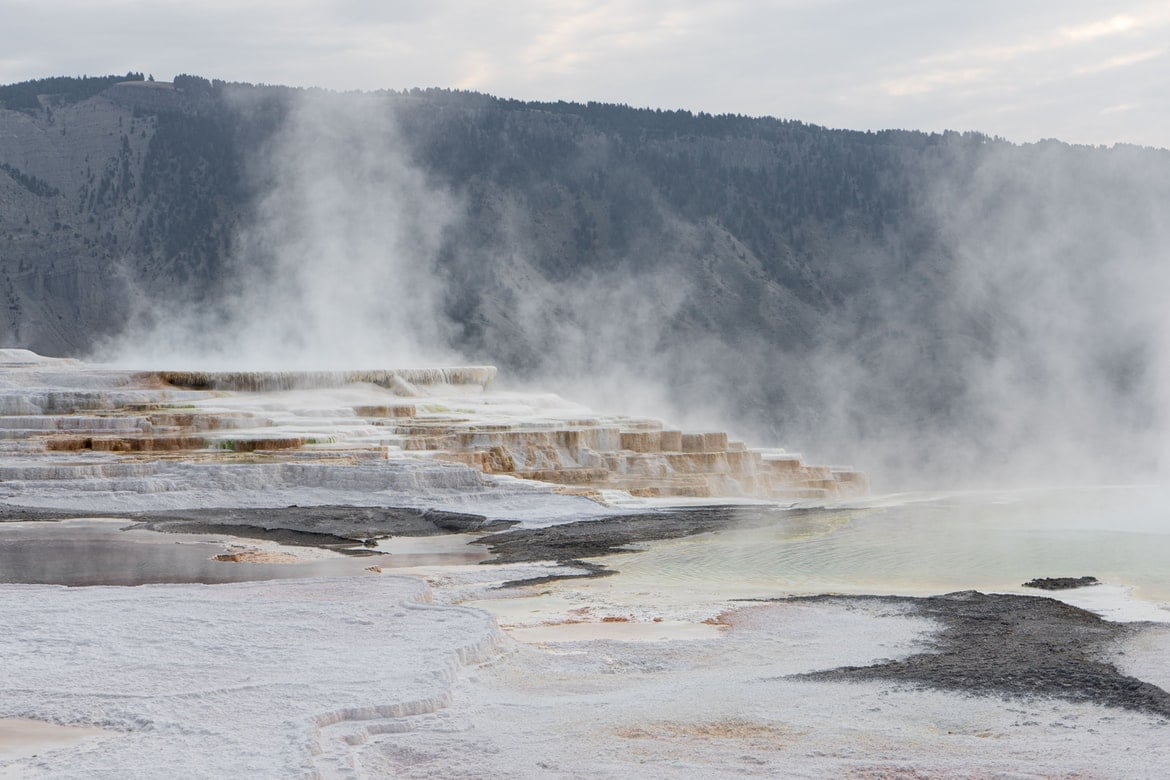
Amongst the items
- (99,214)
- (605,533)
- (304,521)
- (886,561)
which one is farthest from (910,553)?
(99,214)

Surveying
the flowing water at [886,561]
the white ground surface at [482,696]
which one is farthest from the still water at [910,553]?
the white ground surface at [482,696]

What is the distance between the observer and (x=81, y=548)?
11.3 metres

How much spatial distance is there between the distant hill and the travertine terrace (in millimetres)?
27713

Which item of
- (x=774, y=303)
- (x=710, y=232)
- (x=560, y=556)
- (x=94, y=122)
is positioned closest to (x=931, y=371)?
(x=774, y=303)

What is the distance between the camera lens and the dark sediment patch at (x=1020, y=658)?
5.88 meters

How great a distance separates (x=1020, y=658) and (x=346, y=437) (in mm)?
12443

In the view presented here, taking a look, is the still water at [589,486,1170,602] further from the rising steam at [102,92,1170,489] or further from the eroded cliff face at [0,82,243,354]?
the eroded cliff face at [0,82,243,354]

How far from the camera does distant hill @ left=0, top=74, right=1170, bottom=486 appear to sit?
5691 cm

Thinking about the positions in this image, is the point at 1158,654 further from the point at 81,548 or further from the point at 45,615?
the point at 81,548

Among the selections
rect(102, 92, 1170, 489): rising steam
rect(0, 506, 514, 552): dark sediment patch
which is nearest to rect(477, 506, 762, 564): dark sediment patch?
rect(0, 506, 514, 552): dark sediment patch

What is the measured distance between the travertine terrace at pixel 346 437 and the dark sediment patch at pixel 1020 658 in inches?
316

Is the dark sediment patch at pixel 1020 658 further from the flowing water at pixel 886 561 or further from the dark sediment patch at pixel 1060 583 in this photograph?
the dark sediment patch at pixel 1060 583

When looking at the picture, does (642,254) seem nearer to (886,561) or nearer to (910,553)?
(910,553)

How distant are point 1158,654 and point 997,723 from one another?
1636 millimetres
